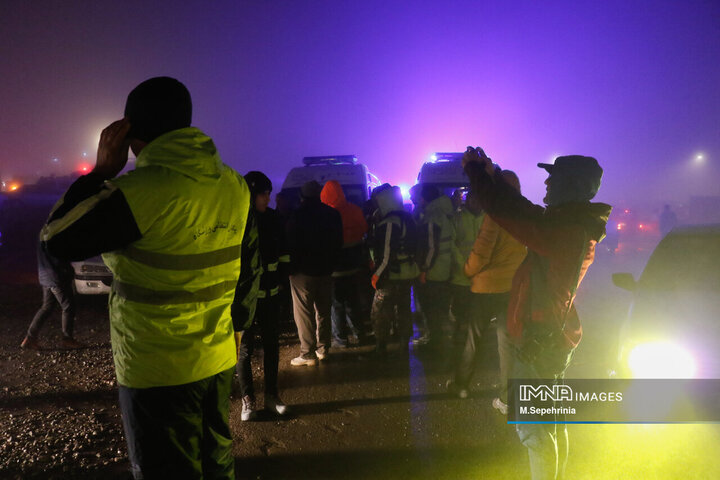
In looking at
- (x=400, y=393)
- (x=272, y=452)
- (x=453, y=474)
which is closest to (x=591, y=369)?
(x=400, y=393)

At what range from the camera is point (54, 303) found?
19.6 ft

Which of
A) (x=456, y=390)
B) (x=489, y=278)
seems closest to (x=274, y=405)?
(x=456, y=390)

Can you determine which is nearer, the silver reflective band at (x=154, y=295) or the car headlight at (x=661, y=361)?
the silver reflective band at (x=154, y=295)

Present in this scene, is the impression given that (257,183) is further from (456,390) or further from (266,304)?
(456,390)

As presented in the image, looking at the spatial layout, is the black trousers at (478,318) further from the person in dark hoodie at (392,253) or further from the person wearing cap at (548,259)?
the person wearing cap at (548,259)

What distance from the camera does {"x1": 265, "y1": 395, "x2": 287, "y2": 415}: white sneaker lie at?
13.7ft

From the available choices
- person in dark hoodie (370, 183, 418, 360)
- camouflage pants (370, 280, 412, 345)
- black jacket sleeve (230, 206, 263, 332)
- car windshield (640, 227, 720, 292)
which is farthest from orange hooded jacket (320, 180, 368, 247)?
car windshield (640, 227, 720, 292)

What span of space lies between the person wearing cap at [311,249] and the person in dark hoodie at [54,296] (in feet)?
10.9

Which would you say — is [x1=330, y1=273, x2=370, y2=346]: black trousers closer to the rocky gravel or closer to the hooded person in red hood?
the hooded person in red hood

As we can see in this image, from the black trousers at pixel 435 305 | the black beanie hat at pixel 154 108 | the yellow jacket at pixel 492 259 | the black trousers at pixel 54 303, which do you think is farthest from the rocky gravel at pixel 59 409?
the black trousers at pixel 435 305

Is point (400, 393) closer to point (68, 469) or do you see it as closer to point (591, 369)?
point (591, 369)

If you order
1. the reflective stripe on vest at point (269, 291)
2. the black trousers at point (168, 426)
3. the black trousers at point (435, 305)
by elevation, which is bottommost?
the black trousers at point (435, 305)

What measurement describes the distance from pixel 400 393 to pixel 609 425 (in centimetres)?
205

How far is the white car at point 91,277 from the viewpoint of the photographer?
26.0ft
